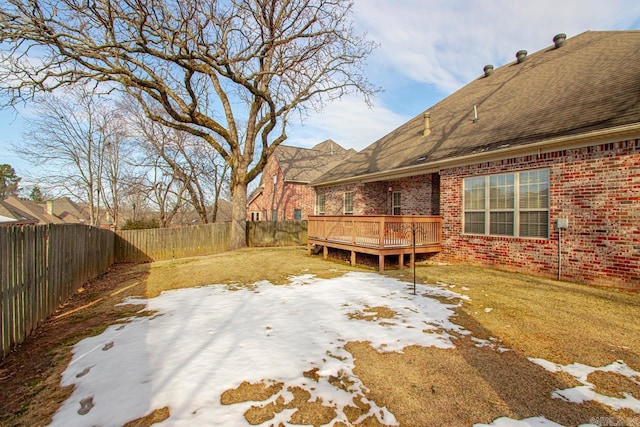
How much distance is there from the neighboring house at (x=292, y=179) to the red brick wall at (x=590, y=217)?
1633cm

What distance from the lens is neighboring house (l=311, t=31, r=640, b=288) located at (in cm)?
630

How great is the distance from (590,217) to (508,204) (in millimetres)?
1775

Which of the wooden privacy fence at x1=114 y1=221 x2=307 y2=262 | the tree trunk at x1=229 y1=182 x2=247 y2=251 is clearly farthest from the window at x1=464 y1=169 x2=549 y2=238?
the wooden privacy fence at x1=114 y1=221 x2=307 y2=262

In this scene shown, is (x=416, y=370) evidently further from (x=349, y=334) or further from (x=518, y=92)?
(x=518, y=92)

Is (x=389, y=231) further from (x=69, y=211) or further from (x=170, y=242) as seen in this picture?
(x=69, y=211)

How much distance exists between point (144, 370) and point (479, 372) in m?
3.47

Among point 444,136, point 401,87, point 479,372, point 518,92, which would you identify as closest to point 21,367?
point 479,372

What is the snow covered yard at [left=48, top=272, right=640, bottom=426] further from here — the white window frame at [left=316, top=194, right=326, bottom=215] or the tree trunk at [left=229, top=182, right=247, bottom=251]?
the white window frame at [left=316, top=194, right=326, bottom=215]

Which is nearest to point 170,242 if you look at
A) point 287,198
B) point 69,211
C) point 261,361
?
point 287,198

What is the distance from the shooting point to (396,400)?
8.82ft

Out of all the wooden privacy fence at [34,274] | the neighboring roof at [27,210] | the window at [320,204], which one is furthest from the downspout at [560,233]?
the neighboring roof at [27,210]

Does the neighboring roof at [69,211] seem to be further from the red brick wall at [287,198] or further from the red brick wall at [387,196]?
the red brick wall at [387,196]

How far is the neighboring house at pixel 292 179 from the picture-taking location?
23.8 meters

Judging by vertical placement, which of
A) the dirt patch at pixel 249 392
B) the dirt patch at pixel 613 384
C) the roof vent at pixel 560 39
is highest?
the roof vent at pixel 560 39
